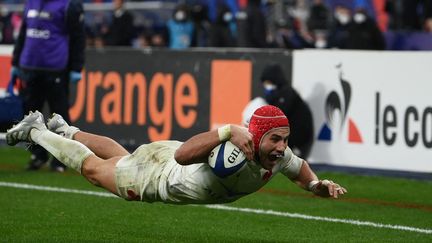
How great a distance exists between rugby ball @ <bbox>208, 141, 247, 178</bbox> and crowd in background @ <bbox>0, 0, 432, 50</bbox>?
10655 mm

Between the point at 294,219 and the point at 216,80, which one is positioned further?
the point at 216,80

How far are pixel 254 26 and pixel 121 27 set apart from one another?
2.58 metres

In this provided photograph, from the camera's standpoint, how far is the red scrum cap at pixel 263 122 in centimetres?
742

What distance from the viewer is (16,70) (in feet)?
44.1

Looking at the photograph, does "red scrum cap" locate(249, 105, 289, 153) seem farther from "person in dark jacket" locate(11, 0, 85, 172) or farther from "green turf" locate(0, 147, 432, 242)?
"person in dark jacket" locate(11, 0, 85, 172)

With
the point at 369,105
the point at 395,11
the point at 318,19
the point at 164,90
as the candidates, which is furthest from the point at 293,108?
the point at 318,19

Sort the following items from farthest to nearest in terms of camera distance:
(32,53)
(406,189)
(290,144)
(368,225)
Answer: (290,144), (32,53), (406,189), (368,225)

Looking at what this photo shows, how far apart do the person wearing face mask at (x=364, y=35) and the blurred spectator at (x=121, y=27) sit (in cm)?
470

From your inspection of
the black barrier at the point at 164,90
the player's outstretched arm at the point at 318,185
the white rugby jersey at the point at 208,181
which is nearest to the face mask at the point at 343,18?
the black barrier at the point at 164,90

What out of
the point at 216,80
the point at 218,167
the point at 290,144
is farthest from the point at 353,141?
the point at 218,167

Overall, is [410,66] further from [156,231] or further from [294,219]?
[156,231]

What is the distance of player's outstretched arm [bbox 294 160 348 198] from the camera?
7.63 meters

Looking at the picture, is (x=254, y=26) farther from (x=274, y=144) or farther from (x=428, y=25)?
(x=274, y=144)

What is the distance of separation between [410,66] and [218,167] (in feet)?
20.7
